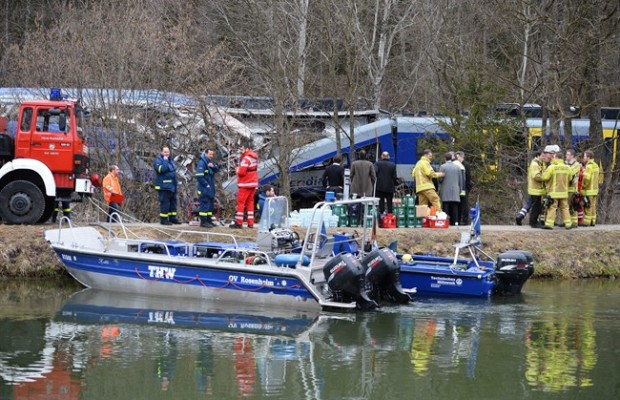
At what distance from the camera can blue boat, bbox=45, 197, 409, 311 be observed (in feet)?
58.1

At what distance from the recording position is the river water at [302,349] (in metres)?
13.0

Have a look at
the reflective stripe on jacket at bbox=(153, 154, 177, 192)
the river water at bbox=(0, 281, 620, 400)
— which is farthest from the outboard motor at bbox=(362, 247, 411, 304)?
the reflective stripe on jacket at bbox=(153, 154, 177, 192)

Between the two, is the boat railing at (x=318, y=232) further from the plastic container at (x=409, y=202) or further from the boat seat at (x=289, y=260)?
the plastic container at (x=409, y=202)

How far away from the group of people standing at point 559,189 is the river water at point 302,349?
392cm

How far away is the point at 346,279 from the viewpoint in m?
17.3

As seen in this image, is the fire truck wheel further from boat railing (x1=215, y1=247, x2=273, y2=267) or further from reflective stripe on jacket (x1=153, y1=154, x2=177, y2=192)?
boat railing (x1=215, y1=247, x2=273, y2=267)

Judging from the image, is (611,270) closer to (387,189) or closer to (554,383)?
(387,189)

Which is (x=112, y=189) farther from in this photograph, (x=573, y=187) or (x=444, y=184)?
(x=573, y=187)

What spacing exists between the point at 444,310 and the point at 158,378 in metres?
6.38

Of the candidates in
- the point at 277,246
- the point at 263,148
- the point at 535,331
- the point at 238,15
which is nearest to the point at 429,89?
the point at 238,15

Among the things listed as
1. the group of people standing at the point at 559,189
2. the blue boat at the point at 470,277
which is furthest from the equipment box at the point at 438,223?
the blue boat at the point at 470,277

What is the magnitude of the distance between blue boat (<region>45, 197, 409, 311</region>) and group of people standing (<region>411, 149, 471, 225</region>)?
4846 millimetres

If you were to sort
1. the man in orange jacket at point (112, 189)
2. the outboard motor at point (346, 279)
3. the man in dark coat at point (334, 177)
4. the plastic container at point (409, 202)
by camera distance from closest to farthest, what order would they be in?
the outboard motor at point (346, 279) < the man in orange jacket at point (112, 189) < the plastic container at point (409, 202) < the man in dark coat at point (334, 177)

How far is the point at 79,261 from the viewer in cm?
1936
